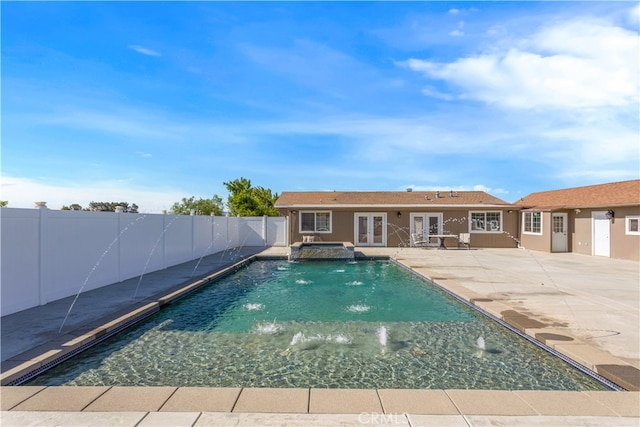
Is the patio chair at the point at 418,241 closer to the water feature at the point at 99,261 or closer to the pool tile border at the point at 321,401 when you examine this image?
the water feature at the point at 99,261

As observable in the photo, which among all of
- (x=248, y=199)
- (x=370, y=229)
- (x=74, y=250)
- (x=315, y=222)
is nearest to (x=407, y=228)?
(x=370, y=229)

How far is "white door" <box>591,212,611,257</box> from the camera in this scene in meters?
15.4

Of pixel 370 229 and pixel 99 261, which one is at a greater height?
pixel 370 229

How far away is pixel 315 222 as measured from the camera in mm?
20656

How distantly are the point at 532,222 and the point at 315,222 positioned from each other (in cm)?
1190

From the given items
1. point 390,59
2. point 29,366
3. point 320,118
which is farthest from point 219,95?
point 29,366

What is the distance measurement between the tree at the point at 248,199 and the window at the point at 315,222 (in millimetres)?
13352

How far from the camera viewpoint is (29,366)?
12.1 feet

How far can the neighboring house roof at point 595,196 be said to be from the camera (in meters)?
15.0

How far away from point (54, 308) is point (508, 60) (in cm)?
1326

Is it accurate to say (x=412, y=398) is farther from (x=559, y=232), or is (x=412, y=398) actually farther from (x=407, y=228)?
(x=559, y=232)

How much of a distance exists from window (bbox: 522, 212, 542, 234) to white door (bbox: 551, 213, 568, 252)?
612mm

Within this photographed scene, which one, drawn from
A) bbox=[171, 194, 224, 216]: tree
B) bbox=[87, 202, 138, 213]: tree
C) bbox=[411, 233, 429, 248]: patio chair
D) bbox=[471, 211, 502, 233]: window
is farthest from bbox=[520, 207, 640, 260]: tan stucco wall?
bbox=[171, 194, 224, 216]: tree

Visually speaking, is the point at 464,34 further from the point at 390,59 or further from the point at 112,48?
the point at 112,48
